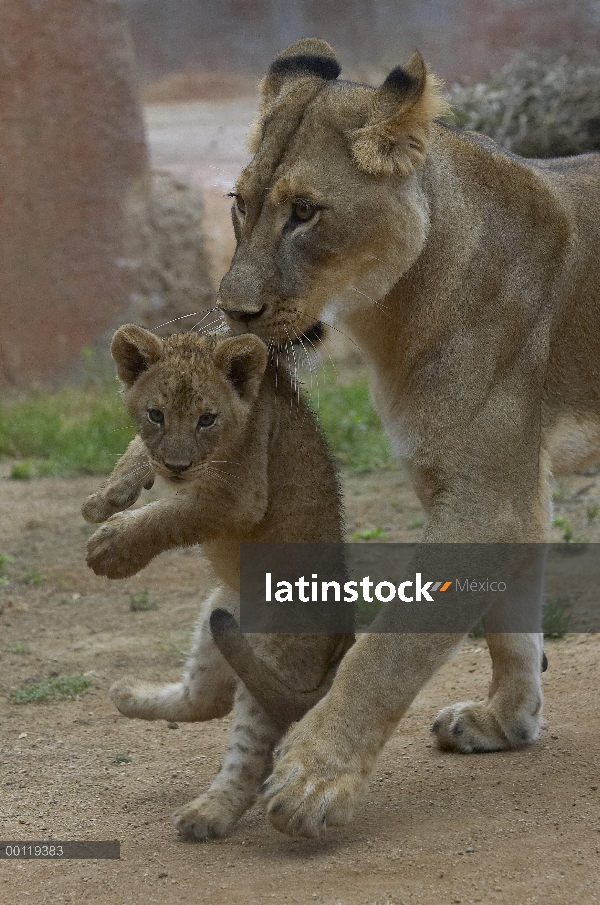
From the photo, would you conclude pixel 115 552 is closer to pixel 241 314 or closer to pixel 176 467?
pixel 176 467

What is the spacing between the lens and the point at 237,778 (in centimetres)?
417

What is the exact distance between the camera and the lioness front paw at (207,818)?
4035 mm

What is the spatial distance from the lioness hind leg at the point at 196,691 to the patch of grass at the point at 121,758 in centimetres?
29

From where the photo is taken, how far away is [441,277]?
14.8 ft

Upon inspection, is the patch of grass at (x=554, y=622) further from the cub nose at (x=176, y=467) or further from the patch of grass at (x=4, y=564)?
the patch of grass at (x=4, y=564)

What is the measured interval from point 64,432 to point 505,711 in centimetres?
633

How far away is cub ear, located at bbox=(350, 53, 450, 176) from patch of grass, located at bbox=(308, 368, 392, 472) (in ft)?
16.5

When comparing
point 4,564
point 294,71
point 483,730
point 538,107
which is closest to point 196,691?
point 483,730

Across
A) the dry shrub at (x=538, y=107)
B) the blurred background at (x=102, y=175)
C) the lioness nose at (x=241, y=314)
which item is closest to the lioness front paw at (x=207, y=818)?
the lioness nose at (x=241, y=314)

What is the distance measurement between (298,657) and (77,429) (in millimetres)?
6579

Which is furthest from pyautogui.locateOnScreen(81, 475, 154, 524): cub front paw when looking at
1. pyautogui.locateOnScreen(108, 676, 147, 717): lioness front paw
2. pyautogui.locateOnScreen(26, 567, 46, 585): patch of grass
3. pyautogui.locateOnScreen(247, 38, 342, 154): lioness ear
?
pyautogui.locateOnScreen(26, 567, 46, 585): patch of grass

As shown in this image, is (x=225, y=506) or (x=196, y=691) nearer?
(x=225, y=506)

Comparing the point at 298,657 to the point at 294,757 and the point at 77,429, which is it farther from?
the point at 77,429

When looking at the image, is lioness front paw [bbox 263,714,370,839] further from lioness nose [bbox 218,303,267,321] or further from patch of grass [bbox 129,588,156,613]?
patch of grass [bbox 129,588,156,613]
